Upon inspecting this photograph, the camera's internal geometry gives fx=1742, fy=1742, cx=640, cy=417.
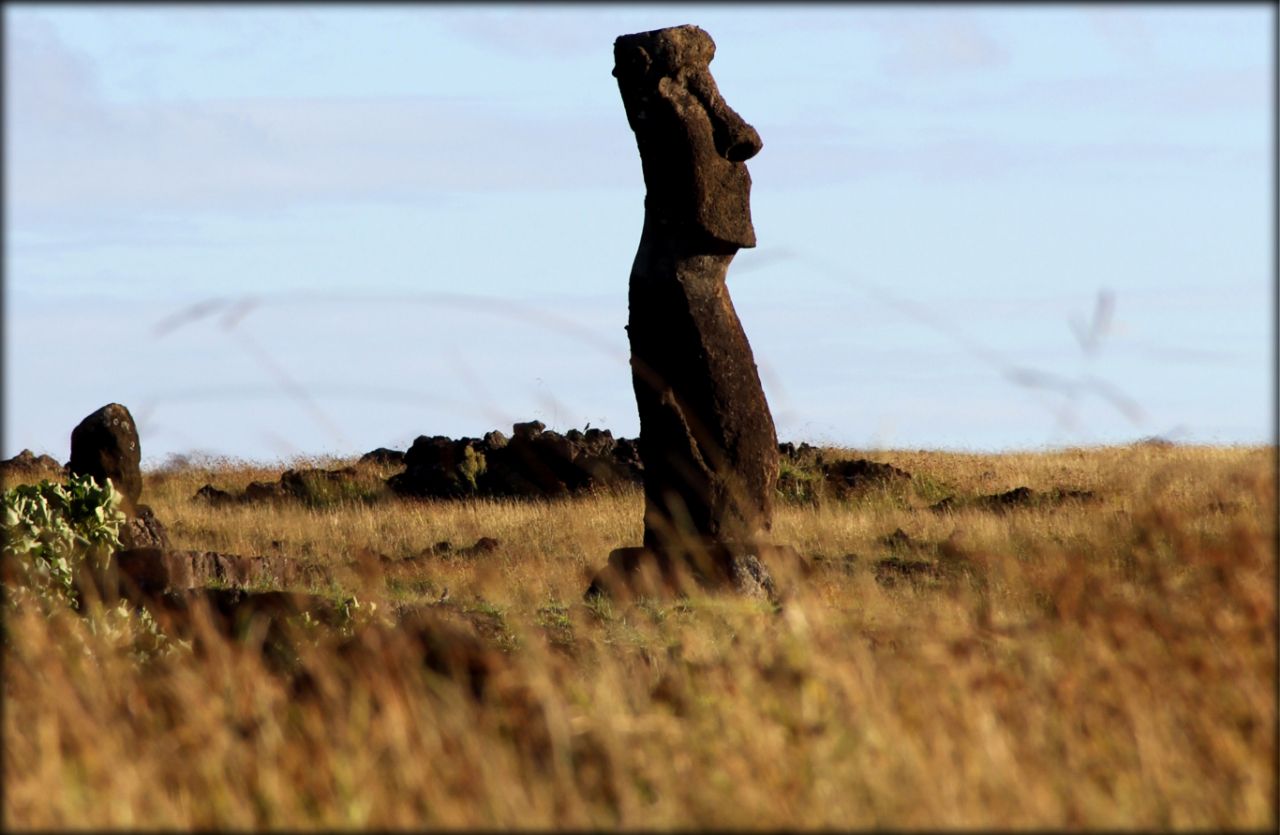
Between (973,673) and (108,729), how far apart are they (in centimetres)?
219

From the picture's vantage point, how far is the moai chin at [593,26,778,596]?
41.3ft

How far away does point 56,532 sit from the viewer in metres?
9.34

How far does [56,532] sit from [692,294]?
5.04 m

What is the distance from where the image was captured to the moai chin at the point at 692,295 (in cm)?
1260

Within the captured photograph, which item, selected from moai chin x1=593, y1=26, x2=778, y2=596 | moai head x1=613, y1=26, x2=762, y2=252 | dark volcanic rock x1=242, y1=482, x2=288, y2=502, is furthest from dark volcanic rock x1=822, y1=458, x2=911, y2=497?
moai head x1=613, y1=26, x2=762, y2=252

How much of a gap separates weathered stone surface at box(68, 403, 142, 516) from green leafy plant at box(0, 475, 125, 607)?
6.94m

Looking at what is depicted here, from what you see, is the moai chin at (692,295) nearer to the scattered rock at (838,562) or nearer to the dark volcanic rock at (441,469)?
the scattered rock at (838,562)

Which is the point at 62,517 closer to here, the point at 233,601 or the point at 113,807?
the point at 233,601

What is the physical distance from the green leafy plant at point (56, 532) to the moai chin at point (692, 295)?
3.76 m

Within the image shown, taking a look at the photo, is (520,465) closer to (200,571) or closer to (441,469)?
(441,469)

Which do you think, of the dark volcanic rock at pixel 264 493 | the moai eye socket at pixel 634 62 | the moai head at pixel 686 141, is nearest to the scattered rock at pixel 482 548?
the moai head at pixel 686 141

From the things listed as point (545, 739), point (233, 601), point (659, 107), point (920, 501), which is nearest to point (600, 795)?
point (545, 739)

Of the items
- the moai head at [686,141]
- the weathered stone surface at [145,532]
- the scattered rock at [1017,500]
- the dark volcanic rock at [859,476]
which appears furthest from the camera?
the dark volcanic rock at [859,476]

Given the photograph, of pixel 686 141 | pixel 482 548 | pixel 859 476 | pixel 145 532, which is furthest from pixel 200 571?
pixel 859 476
